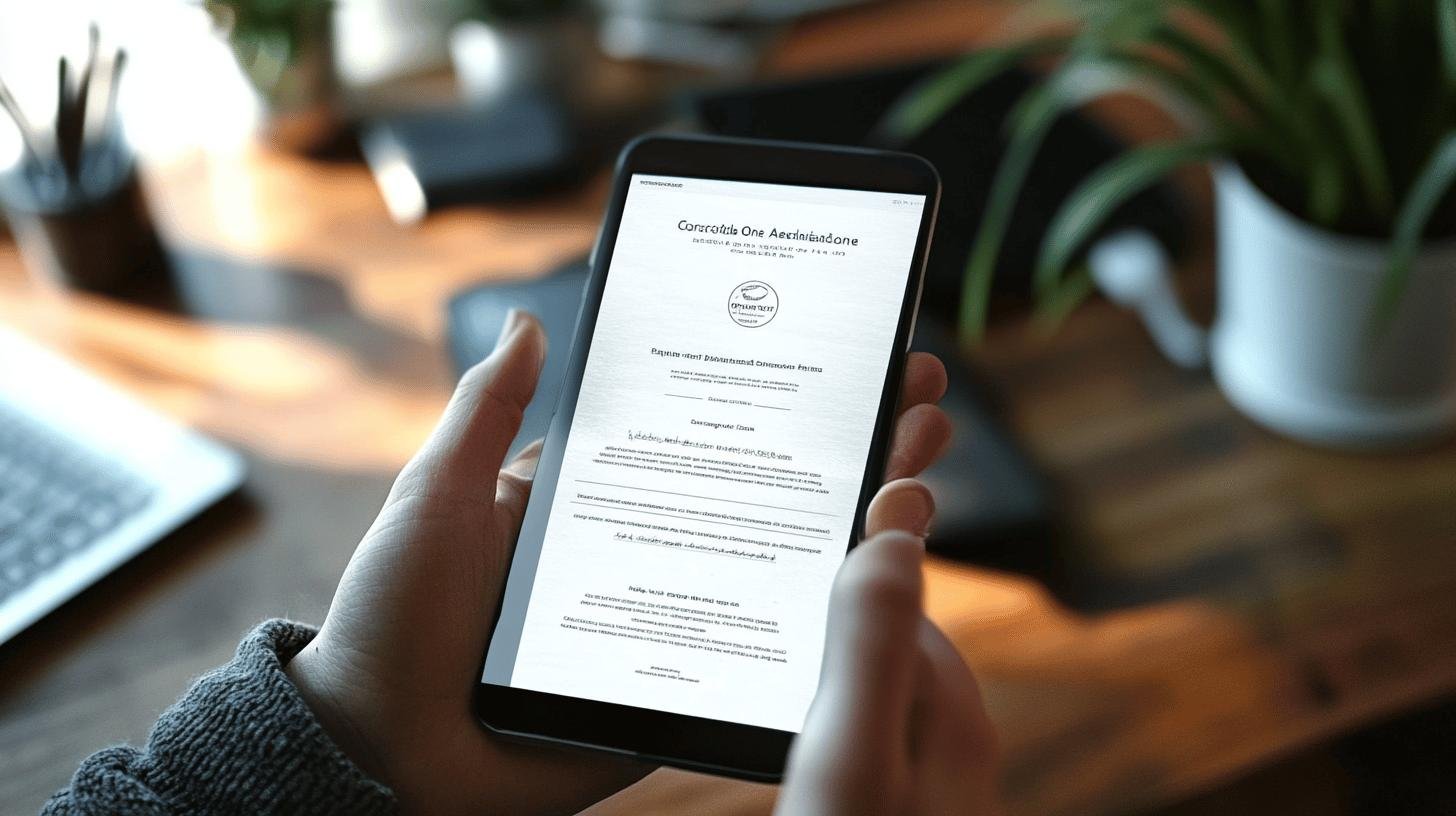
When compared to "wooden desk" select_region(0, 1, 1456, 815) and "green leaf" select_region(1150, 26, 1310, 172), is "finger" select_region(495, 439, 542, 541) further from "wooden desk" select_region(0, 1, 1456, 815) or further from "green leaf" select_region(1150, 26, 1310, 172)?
"green leaf" select_region(1150, 26, 1310, 172)

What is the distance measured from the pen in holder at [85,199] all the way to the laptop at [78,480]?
11 centimetres

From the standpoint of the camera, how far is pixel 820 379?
58 centimetres

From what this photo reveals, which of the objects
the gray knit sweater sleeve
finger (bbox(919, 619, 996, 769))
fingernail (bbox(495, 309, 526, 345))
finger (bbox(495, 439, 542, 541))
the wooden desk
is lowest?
the wooden desk

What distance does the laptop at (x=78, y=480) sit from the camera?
72 centimetres

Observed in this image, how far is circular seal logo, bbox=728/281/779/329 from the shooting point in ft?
1.95

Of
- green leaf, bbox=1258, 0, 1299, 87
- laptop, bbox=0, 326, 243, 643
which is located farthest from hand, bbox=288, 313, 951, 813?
green leaf, bbox=1258, 0, 1299, 87

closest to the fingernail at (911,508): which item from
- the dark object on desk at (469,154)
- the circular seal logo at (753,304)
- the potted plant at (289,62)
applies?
the circular seal logo at (753,304)

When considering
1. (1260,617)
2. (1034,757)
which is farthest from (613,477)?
(1260,617)

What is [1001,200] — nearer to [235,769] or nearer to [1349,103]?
[1349,103]

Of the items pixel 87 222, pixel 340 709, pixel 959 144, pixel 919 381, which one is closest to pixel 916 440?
pixel 919 381

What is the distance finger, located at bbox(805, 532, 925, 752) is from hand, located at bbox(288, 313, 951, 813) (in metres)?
0.10

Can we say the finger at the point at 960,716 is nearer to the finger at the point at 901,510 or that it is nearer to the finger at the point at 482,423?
the finger at the point at 901,510

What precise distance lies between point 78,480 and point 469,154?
413 mm

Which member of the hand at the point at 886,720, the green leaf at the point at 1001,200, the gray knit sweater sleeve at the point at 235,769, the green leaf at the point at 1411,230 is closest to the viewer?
the hand at the point at 886,720
